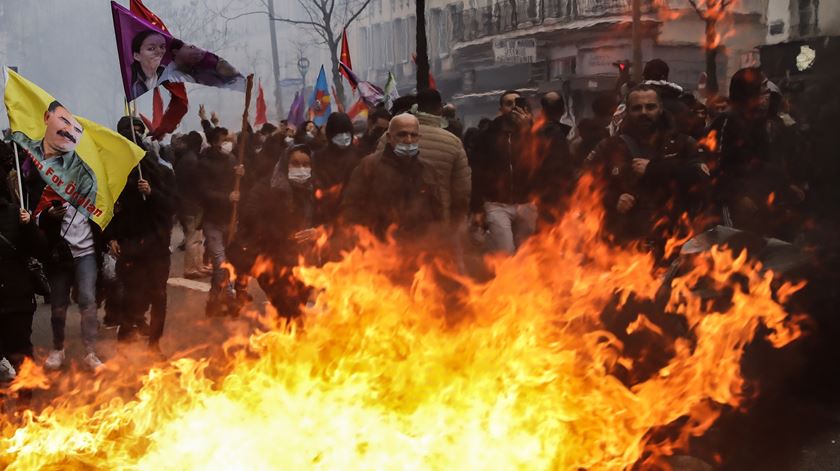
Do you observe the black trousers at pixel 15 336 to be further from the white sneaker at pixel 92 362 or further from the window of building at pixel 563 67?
the window of building at pixel 563 67

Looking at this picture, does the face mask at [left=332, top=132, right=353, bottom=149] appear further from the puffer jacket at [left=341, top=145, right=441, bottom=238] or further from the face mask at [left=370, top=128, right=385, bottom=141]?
the puffer jacket at [left=341, top=145, right=441, bottom=238]

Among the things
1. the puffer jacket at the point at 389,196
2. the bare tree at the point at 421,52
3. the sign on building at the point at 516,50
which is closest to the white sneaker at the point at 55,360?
the puffer jacket at the point at 389,196

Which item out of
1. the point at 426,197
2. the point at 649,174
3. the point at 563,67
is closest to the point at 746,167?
the point at 649,174

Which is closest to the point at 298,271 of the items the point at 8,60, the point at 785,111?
the point at 785,111

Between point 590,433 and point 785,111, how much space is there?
6.37 meters

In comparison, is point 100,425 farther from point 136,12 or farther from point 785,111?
point 785,111

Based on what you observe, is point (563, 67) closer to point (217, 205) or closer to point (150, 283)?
point (217, 205)

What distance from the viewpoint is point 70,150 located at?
260 inches

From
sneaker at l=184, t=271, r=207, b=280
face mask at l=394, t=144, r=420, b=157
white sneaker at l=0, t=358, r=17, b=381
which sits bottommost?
sneaker at l=184, t=271, r=207, b=280

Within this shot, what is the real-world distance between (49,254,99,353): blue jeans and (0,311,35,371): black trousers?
1300mm

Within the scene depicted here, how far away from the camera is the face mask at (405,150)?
7120 millimetres

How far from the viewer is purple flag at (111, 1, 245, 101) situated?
7.75 meters

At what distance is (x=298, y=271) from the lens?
24.3 ft

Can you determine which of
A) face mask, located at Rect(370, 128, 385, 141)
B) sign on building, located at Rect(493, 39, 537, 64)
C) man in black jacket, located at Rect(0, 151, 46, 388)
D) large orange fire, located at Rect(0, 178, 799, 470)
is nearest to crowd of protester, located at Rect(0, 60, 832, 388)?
man in black jacket, located at Rect(0, 151, 46, 388)
